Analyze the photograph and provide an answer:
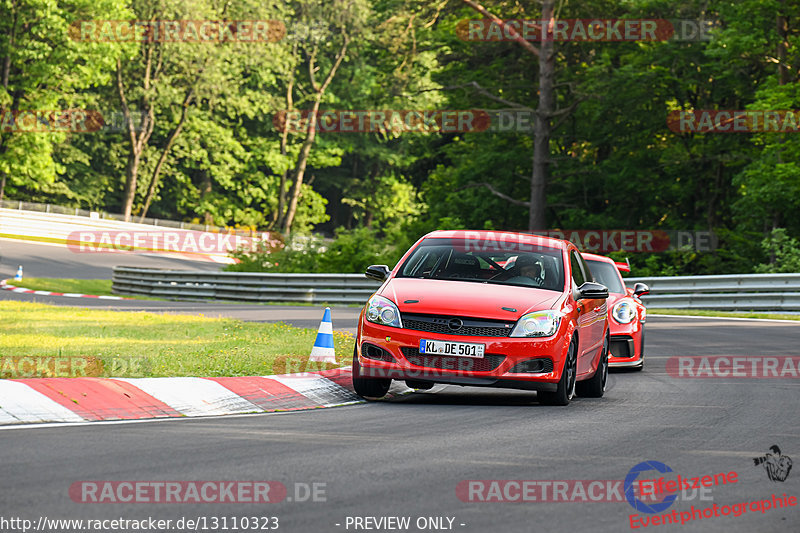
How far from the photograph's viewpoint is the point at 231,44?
75.6 metres

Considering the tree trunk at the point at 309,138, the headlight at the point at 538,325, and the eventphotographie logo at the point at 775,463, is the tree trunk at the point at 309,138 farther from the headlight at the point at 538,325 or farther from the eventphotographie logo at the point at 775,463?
the eventphotographie logo at the point at 775,463

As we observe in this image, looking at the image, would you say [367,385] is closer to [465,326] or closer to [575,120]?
[465,326]

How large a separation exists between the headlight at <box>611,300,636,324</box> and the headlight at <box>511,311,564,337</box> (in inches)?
187

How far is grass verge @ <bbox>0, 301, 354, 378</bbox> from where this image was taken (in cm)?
1121

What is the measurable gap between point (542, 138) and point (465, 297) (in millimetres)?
28803

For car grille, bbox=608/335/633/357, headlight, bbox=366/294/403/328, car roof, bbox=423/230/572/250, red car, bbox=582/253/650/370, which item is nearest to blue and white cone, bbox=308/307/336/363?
car roof, bbox=423/230/572/250

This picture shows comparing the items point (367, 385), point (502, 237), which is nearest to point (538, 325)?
point (367, 385)

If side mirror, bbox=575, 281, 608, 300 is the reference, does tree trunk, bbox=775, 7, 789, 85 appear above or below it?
above

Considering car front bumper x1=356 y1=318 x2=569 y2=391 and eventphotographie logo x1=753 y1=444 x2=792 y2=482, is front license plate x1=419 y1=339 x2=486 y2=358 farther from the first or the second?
eventphotographie logo x1=753 y1=444 x2=792 y2=482

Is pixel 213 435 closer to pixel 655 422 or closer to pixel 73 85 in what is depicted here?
pixel 655 422

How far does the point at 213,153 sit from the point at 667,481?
2938 inches

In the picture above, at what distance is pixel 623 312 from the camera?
1530 cm

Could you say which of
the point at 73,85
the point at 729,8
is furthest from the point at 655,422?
Result: the point at 73,85

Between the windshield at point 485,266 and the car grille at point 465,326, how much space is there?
1041 mm
